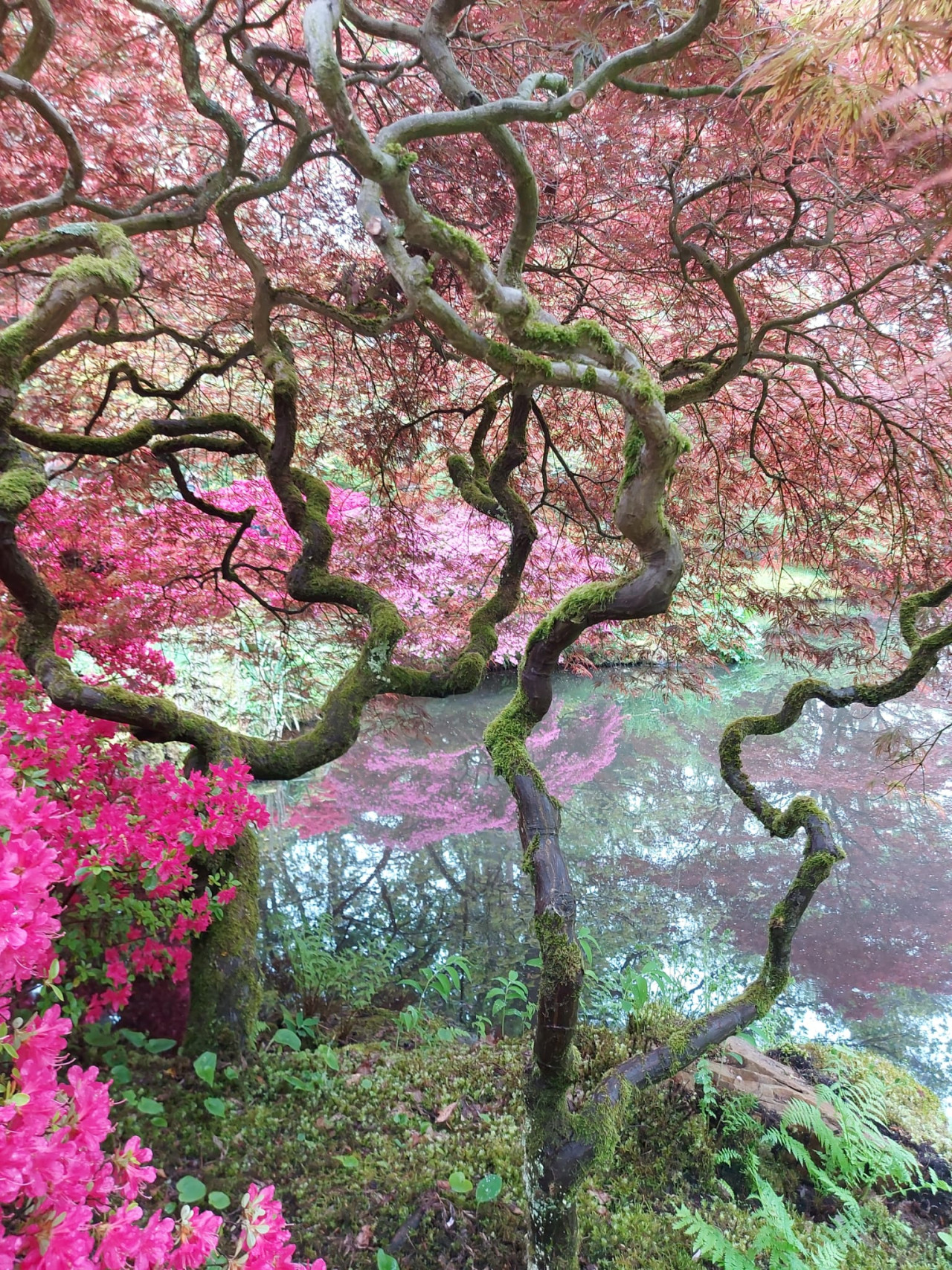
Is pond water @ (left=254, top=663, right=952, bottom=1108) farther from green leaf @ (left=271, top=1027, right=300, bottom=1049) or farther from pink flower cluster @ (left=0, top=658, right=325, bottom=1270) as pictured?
pink flower cluster @ (left=0, top=658, right=325, bottom=1270)

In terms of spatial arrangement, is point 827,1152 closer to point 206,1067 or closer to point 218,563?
point 206,1067

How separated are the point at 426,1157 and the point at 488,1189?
1.11ft

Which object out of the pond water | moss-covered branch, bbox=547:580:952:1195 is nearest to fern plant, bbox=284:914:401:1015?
the pond water

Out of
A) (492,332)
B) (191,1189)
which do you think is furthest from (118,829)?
(492,332)

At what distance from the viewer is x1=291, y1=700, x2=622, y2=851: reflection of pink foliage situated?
605 cm

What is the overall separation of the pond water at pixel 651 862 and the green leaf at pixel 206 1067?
1.65 m

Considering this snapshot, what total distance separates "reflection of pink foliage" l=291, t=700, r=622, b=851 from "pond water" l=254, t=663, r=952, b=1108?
0.02 m

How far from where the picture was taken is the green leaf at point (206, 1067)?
2230 mm

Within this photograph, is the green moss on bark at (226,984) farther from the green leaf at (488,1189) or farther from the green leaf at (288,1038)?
the green leaf at (488,1189)

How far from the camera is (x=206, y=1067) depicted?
224cm

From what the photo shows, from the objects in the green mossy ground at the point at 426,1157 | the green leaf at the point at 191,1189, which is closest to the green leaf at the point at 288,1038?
the green mossy ground at the point at 426,1157

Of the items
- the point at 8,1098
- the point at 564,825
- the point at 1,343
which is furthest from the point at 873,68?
the point at 564,825

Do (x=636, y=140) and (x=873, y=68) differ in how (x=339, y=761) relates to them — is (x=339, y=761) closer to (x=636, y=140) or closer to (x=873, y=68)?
(x=636, y=140)

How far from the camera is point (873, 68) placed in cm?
108
